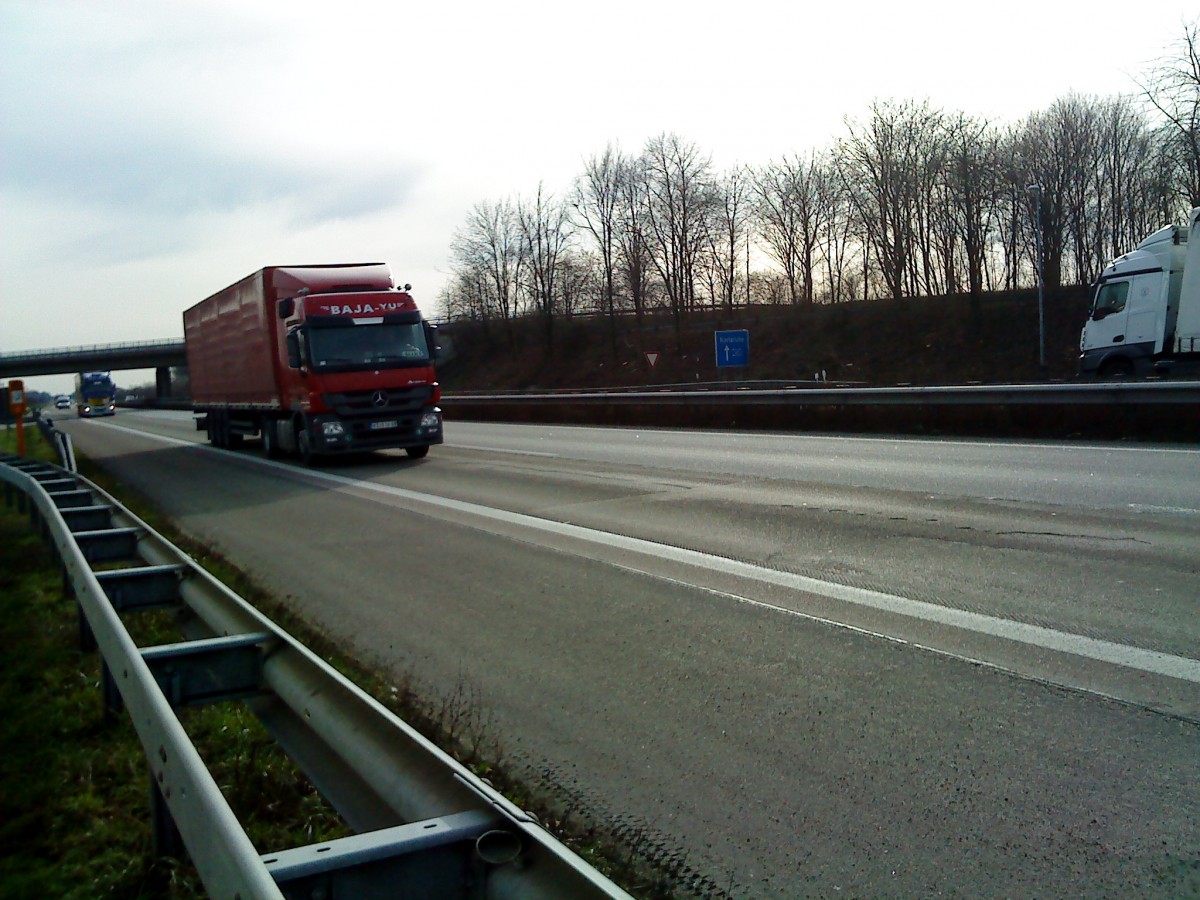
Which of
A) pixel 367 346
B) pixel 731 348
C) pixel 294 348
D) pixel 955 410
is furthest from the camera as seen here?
pixel 731 348

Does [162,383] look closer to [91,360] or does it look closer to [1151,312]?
[91,360]

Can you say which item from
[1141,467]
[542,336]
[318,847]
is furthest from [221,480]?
[542,336]

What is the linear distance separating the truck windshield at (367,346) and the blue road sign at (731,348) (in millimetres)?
22686

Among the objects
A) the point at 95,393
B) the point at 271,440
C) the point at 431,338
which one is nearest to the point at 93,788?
the point at 431,338

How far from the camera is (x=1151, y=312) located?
26.2 m

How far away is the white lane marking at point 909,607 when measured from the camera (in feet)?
17.0

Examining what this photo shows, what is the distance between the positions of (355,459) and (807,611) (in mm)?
16311

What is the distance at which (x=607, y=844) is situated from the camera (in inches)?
145

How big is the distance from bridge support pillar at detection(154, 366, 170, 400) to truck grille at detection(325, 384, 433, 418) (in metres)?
93.6

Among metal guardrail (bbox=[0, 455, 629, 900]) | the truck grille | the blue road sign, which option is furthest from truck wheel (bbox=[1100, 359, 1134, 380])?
metal guardrail (bbox=[0, 455, 629, 900])

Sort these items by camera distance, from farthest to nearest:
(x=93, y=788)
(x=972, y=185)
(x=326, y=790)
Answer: (x=972, y=185), (x=93, y=788), (x=326, y=790)

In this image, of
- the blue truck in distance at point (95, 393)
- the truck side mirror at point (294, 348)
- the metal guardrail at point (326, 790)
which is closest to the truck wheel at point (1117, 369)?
the truck side mirror at point (294, 348)

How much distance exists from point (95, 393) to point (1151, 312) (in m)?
82.3

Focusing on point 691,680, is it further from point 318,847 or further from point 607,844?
point 318,847
